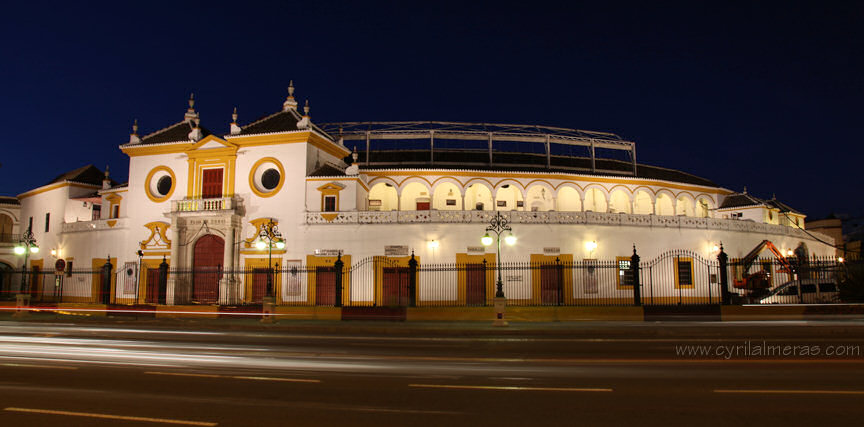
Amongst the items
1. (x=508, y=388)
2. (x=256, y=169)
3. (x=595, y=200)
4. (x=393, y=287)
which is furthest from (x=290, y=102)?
(x=508, y=388)

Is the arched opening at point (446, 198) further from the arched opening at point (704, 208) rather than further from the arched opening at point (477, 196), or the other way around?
the arched opening at point (704, 208)

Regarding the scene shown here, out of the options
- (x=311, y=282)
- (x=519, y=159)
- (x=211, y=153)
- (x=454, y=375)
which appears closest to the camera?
(x=454, y=375)

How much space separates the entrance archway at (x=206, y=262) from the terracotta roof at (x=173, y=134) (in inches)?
253

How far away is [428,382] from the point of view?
889 cm

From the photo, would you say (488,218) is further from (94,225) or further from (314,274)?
(94,225)

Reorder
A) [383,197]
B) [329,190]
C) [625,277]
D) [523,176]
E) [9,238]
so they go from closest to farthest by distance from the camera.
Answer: [329,190], [625,277], [523,176], [383,197], [9,238]

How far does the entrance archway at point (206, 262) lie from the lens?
31.6 metres

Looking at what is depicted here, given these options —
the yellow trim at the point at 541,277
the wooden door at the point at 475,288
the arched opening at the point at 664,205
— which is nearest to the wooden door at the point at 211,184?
the wooden door at the point at 475,288

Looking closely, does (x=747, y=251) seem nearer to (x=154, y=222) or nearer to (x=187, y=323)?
(x=187, y=323)

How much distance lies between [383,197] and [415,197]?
214cm

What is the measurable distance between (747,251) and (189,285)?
1288 inches

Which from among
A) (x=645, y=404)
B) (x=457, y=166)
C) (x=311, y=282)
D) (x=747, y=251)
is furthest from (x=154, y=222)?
(x=747, y=251)

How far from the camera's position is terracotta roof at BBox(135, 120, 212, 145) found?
33.9 meters

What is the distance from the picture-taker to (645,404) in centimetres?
732
